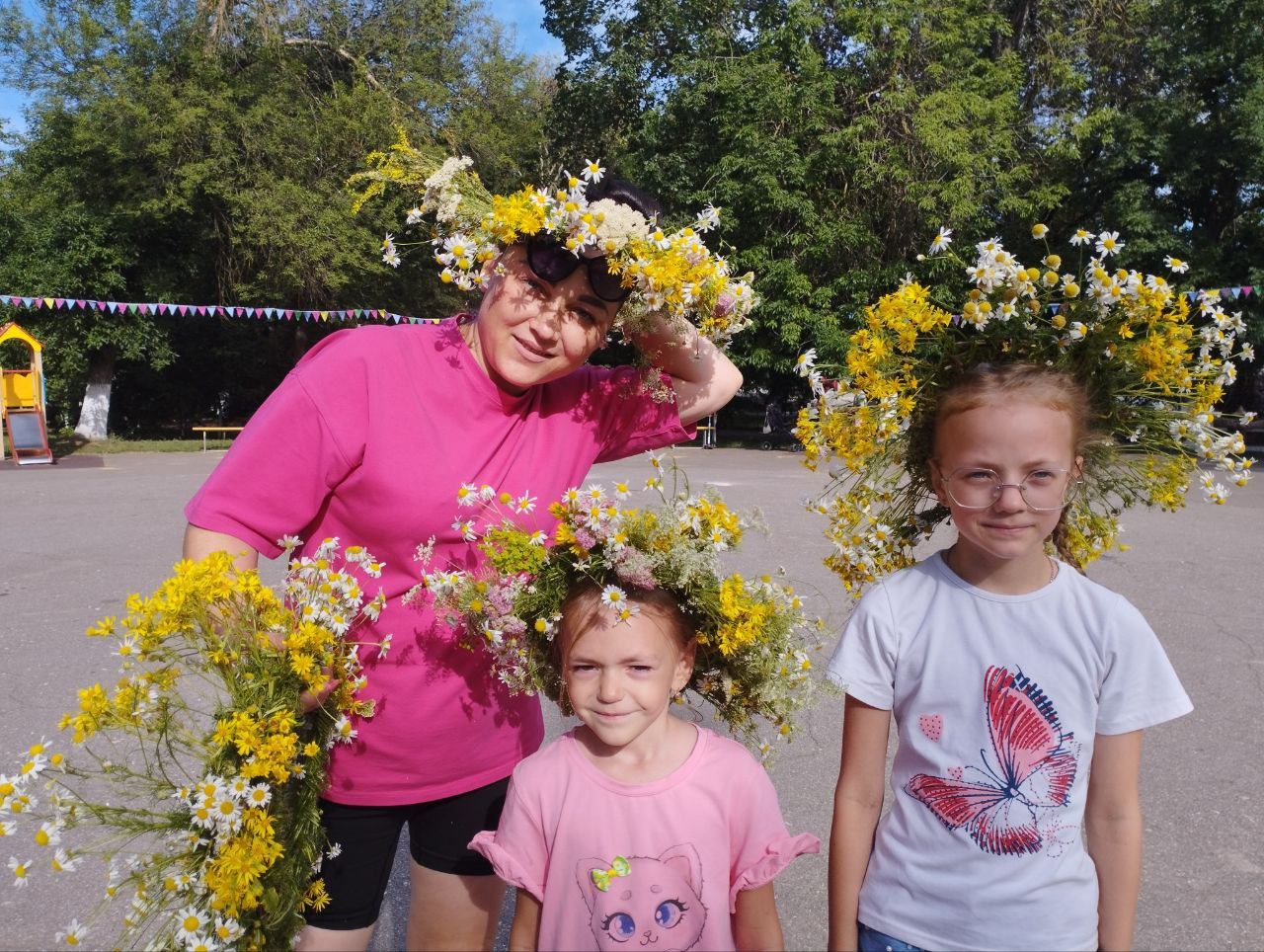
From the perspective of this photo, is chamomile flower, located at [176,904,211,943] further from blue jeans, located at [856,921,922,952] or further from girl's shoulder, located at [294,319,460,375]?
blue jeans, located at [856,921,922,952]

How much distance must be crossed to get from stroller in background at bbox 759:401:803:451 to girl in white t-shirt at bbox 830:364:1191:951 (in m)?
18.9

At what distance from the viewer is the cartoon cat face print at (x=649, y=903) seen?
170cm

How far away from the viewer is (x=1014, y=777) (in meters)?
1.72

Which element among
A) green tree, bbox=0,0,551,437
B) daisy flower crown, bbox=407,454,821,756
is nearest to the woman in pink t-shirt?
daisy flower crown, bbox=407,454,821,756

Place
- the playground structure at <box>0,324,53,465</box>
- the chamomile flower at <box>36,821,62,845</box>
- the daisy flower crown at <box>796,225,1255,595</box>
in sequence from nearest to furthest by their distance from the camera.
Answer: the chamomile flower at <box>36,821,62,845</box> < the daisy flower crown at <box>796,225,1255,595</box> < the playground structure at <box>0,324,53,465</box>

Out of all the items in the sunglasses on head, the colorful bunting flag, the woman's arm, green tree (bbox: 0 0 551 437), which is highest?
green tree (bbox: 0 0 551 437)

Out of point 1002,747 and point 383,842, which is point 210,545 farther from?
point 1002,747

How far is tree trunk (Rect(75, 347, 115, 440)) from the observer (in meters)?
21.8

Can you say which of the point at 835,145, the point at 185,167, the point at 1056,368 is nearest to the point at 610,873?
the point at 1056,368

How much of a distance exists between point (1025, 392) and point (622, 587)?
2.78ft

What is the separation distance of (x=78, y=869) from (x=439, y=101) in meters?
23.7

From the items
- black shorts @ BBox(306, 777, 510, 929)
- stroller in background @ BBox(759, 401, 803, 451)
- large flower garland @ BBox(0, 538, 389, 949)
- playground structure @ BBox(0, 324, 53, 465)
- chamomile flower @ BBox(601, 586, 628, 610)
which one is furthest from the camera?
stroller in background @ BBox(759, 401, 803, 451)

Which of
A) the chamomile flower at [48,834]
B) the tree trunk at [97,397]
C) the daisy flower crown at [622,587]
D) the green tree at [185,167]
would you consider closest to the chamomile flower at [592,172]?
the daisy flower crown at [622,587]

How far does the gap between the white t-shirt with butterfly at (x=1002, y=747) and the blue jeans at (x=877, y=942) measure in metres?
0.02
